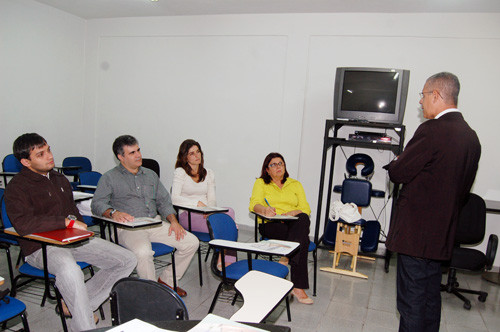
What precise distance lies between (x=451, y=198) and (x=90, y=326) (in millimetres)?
2210

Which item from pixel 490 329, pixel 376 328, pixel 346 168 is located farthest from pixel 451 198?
pixel 346 168

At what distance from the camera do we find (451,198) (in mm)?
2197

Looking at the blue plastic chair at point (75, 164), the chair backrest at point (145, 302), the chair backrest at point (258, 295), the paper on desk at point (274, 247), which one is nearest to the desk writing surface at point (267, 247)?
the paper on desk at point (274, 247)

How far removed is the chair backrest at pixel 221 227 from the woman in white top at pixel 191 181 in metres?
0.87

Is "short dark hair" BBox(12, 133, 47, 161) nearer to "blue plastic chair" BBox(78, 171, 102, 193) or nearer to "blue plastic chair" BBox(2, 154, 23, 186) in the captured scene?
"blue plastic chair" BBox(78, 171, 102, 193)

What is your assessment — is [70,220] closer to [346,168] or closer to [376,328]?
[376,328]

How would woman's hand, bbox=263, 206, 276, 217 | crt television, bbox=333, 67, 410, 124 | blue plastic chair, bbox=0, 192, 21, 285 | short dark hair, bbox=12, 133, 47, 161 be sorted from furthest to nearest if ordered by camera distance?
crt television, bbox=333, 67, 410, 124 < woman's hand, bbox=263, 206, 276, 217 < blue plastic chair, bbox=0, 192, 21, 285 < short dark hair, bbox=12, 133, 47, 161

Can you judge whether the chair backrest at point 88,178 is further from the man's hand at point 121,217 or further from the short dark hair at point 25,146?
the short dark hair at point 25,146

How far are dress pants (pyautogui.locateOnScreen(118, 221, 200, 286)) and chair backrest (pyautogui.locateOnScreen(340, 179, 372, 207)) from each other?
1.89m

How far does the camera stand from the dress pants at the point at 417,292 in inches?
89.9

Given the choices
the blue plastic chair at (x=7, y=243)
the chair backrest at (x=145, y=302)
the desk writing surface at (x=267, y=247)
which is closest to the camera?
the chair backrest at (x=145, y=302)

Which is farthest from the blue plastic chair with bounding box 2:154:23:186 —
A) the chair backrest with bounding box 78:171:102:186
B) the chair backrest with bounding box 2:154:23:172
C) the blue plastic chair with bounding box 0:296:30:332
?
the blue plastic chair with bounding box 0:296:30:332

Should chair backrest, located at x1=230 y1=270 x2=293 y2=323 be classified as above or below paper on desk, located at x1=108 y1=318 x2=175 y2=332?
below

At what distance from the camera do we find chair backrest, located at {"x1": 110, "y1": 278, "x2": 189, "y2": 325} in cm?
156
